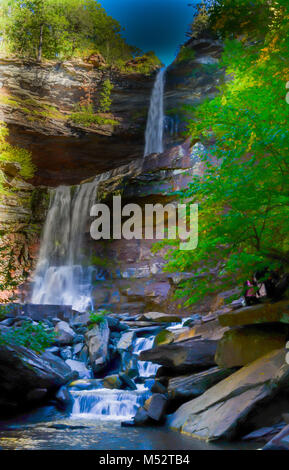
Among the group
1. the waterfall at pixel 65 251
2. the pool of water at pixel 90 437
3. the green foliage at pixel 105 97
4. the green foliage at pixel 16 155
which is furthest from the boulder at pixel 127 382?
the green foliage at pixel 105 97

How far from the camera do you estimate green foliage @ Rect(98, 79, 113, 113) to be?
29219mm

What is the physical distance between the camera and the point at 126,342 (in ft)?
36.5

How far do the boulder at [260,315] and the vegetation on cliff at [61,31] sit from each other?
2797 cm

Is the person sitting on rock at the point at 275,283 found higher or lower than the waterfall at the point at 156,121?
lower

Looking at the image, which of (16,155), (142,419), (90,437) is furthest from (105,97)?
(90,437)

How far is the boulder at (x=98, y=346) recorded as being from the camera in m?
10.1

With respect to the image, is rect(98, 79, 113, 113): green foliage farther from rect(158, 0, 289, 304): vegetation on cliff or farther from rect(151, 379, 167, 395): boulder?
rect(151, 379, 167, 395): boulder

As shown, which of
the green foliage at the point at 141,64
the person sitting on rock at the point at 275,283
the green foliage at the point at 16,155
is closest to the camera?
the person sitting on rock at the point at 275,283

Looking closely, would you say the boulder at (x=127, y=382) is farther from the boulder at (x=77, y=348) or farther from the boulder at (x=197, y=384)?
the boulder at (x=77, y=348)

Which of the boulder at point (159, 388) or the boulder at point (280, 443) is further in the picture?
the boulder at point (159, 388)

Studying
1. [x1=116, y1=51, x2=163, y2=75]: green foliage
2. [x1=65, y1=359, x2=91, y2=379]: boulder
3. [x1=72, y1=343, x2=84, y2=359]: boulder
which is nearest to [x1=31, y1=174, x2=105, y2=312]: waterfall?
[x1=116, y1=51, x2=163, y2=75]: green foliage

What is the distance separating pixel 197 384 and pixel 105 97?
2616 centimetres

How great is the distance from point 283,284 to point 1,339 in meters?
5.26
